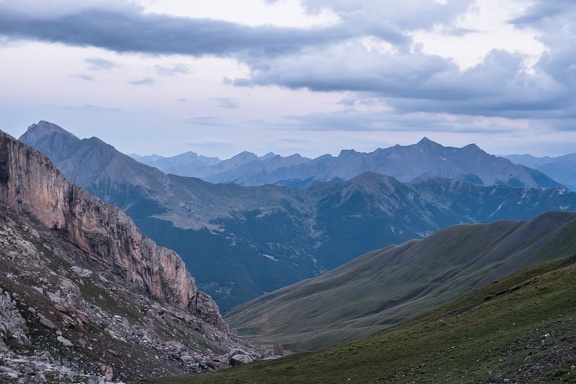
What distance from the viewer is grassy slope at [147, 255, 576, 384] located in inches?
1852

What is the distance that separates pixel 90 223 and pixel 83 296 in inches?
1247

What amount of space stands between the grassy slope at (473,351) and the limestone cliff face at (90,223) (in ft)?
167

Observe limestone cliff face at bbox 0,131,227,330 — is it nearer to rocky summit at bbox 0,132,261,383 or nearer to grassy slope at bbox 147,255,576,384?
rocky summit at bbox 0,132,261,383

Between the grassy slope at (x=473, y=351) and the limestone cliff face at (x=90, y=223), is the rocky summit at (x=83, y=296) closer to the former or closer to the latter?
the limestone cliff face at (x=90, y=223)

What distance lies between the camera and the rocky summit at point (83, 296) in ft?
225

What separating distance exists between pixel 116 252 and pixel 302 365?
65254 millimetres

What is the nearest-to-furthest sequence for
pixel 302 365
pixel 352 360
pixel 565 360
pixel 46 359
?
pixel 565 360, pixel 46 359, pixel 352 360, pixel 302 365

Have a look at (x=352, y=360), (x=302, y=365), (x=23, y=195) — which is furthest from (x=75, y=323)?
(x=23, y=195)

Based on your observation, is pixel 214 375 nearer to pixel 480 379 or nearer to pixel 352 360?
pixel 352 360

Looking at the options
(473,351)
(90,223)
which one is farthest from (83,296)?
(473,351)

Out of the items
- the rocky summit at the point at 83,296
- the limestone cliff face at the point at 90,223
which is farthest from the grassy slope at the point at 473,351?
the limestone cliff face at the point at 90,223

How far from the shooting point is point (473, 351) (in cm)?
5684

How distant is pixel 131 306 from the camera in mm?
108875

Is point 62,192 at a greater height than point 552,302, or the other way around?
point 62,192
